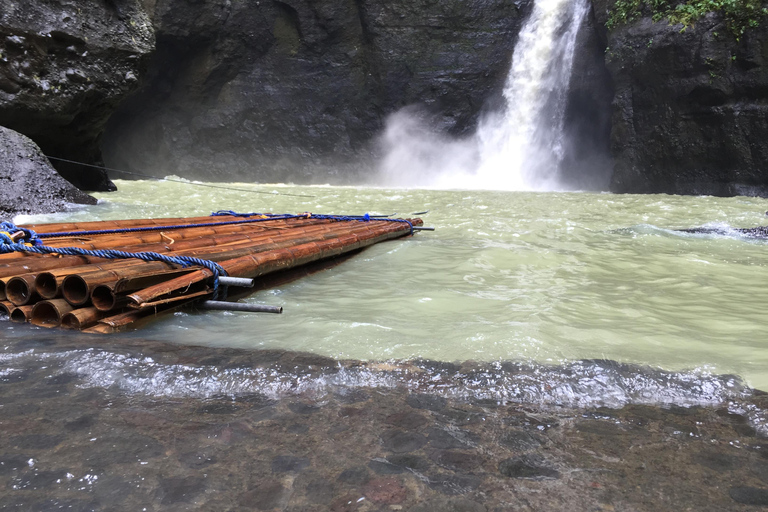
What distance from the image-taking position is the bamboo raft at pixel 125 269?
9.23 feet

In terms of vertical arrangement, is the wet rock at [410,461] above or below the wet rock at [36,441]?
below

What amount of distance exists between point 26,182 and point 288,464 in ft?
27.4

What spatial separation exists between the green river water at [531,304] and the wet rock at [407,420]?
57cm

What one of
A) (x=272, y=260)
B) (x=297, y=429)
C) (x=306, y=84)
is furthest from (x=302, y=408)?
(x=306, y=84)

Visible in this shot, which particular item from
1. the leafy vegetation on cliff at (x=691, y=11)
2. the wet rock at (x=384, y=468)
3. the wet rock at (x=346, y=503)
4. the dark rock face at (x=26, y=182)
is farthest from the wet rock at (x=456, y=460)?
the leafy vegetation on cliff at (x=691, y=11)

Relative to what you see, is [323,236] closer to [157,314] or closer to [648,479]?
[157,314]

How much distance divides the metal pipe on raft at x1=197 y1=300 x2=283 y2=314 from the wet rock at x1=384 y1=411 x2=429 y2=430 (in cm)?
135

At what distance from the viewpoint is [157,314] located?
3074 mm

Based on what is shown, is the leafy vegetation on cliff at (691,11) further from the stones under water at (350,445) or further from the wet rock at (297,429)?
the wet rock at (297,429)

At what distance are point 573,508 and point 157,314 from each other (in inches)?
97.8

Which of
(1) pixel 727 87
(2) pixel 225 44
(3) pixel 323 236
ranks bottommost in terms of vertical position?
(3) pixel 323 236

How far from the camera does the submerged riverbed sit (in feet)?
4.76

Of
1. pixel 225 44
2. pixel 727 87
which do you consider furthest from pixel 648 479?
pixel 225 44

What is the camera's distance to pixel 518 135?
66.6ft
